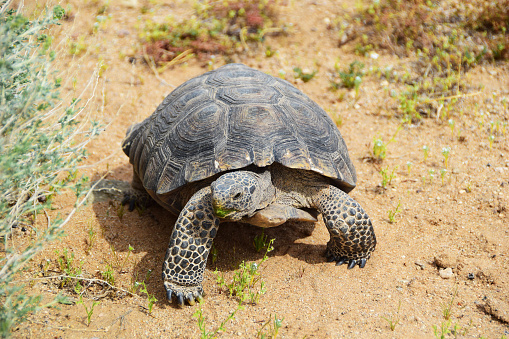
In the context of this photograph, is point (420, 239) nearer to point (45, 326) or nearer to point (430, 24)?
point (45, 326)

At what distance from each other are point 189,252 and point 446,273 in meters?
2.12

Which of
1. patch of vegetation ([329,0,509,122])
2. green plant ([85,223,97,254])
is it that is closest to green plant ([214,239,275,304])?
green plant ([85,223,97,254])

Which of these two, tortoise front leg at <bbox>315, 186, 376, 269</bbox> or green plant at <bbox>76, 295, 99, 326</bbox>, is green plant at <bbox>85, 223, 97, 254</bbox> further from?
tortoise front leg at <bbox>315, 186, 376, 269</bbox>

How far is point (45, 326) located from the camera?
2963mm

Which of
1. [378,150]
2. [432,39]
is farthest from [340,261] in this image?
[432,39]

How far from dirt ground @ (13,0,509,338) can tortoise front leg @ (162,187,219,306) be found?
5.6 inches

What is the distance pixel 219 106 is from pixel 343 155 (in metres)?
1.22

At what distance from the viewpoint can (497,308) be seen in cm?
317

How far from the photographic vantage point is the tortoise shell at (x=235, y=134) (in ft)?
11.6

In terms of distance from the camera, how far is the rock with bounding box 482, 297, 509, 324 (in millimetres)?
3119

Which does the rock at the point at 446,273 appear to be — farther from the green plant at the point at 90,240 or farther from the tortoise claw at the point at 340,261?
the green plant at the point at 90,240

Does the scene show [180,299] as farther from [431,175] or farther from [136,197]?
[431,175]

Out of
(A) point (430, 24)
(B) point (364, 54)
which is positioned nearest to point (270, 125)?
(B) point (364, 54)

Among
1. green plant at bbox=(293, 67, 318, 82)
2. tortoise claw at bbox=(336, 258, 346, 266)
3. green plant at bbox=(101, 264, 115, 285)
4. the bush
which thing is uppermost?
the bush
